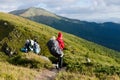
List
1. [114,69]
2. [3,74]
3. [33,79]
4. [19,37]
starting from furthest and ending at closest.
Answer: [19,37]
[114,69]
[33,79]
[3,74]

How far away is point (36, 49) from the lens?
35.1 metres

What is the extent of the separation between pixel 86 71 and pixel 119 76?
102 inches

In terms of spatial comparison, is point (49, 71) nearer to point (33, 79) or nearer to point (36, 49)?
point (33, 79)

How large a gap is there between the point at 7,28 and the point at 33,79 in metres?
109

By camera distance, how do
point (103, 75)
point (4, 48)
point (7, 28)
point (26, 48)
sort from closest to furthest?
point (103, 75)
point (26, 48)
point (4, 48)
point (7, 28)

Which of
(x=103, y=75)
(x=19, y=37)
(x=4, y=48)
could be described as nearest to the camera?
(x=103, y=75)

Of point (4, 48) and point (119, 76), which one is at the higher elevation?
point (119, 76)

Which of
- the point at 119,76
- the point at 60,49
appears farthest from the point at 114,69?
the point at 60,49

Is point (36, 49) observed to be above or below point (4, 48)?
above

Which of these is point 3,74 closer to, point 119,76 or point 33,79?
point 33,79

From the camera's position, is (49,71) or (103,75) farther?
(49,71)

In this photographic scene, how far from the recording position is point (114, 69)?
2650cm

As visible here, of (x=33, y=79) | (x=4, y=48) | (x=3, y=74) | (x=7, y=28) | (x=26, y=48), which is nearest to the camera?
(x=3, y=74)

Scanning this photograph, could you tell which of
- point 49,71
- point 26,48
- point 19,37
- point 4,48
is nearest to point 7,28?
point 19,37
